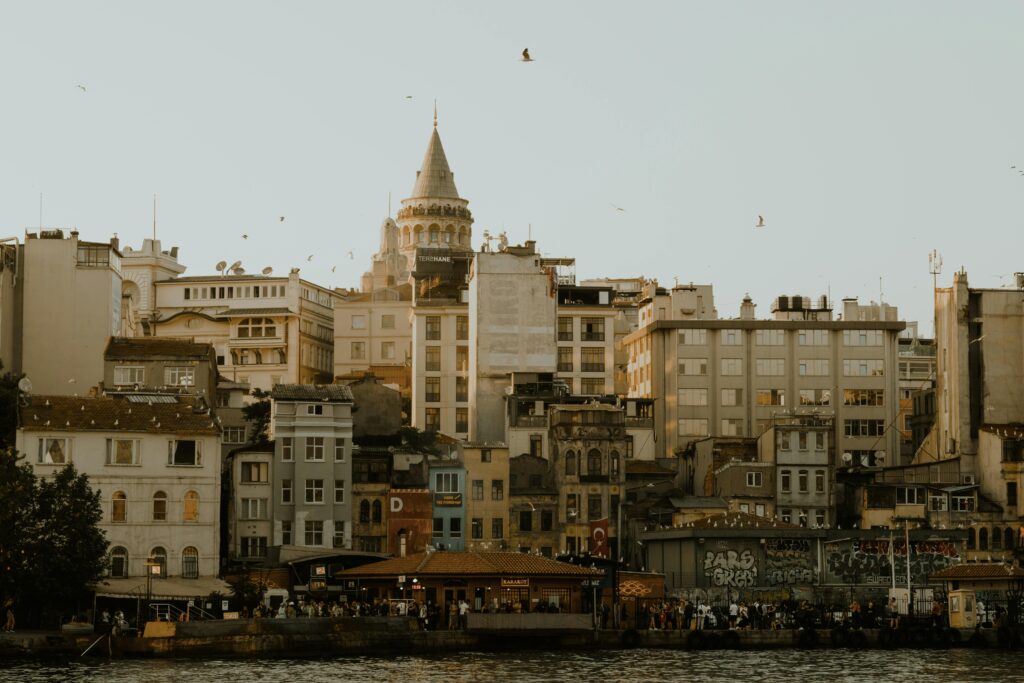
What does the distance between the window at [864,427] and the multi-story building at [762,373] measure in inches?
2.9

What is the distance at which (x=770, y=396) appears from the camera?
140 meters

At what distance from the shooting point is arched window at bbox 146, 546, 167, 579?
93981 millimetres

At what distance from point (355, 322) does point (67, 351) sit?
160 feet

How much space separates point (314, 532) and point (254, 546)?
3357mm

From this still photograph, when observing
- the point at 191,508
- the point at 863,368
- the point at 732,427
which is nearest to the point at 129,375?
the point at 191,508

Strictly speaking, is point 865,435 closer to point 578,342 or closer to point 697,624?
point 578,342

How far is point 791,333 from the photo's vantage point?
14125 centimetres

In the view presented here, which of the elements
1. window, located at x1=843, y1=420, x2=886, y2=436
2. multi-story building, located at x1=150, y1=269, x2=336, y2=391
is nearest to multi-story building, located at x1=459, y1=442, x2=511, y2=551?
window, located at x1=843, y1=420, x2=886, y2=436

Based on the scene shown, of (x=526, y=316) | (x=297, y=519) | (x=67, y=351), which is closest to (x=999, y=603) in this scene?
(x=297, y=519)

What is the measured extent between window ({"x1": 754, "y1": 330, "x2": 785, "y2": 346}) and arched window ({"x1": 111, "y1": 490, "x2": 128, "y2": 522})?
197 ft

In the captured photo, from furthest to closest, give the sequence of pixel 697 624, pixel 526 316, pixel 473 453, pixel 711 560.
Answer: pixel 526 316, pixel 473 453, pixel 711 560, pixel 697 624

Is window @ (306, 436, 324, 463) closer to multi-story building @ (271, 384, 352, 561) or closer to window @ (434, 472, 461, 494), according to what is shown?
multi-story building @ (271, 384, 352, 561)

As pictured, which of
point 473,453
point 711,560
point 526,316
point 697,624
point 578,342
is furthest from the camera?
point 578,342

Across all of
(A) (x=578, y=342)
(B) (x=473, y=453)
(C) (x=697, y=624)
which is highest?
(A) (x=578, y=342)
